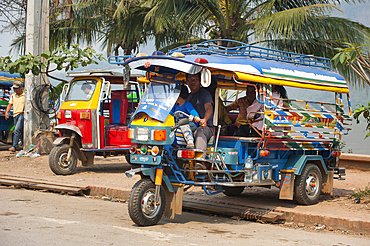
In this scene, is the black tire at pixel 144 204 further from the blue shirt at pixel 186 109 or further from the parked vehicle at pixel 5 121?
the parked vehicle at pixel 5 121

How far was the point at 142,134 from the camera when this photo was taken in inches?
259

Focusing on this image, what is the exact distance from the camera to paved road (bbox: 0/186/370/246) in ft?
17.6

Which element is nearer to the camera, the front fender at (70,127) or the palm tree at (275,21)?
the front fender at (70,127)

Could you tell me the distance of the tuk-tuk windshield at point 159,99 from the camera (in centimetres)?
660

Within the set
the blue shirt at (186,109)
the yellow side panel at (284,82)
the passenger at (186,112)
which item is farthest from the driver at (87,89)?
the yellow side panel at (284,82)

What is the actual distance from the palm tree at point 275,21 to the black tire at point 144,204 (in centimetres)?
881

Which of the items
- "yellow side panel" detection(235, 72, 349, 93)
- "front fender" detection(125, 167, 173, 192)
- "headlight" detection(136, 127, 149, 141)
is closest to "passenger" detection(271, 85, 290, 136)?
"yellow side panel" detection(235, 72, 349, 93)

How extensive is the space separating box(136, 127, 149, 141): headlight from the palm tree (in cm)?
841

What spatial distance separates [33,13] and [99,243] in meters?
11.5

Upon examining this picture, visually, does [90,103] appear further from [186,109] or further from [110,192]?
[186,109]

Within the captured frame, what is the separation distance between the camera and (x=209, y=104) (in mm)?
7219

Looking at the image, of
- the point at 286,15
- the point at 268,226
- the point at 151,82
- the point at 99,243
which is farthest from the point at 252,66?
the point at 286,15

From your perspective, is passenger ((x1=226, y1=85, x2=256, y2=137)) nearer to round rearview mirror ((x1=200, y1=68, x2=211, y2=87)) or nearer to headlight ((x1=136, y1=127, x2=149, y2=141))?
round rearview mirror ((x1=200, y1=68, x2=211, y2=87))

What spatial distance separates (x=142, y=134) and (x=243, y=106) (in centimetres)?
280
